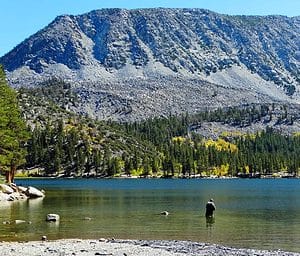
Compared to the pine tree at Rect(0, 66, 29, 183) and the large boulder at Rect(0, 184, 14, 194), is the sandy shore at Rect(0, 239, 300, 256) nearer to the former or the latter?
the pine tree at Rect(0, 66, 29, 183)

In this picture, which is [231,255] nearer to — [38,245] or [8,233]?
[38,245]

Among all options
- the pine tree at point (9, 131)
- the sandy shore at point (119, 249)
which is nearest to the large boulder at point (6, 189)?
the pine tree at point (9, 131)

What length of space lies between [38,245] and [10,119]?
64.3 m

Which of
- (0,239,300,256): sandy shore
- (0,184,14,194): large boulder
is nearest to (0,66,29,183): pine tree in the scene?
(0,184,14,194): large boulder

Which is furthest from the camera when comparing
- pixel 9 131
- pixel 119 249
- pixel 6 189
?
pixel 6 189

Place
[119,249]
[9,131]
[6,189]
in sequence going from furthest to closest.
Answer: [6,189] < [9,131] < [119,249]

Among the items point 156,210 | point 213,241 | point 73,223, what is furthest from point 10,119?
point 213,241

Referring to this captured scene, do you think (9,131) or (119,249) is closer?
(119,249)

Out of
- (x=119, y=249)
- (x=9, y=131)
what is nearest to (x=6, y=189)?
(x=9, y=131)

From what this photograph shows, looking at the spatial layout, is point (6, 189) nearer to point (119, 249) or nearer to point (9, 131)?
point (9, 131)

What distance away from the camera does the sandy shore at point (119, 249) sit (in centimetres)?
3869

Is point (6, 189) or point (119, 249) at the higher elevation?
point (6, 189)

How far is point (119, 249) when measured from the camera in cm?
4084

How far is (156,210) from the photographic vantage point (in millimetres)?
82250
